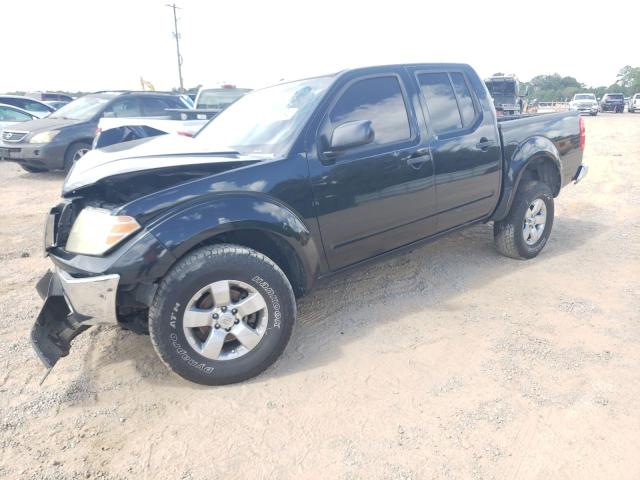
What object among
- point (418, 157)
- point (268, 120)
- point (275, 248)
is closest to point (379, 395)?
point (275, 248)

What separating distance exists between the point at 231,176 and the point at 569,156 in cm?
384

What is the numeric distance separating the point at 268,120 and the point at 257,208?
952 millimetres

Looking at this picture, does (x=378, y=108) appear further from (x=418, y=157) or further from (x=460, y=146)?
(x=460, y=146)

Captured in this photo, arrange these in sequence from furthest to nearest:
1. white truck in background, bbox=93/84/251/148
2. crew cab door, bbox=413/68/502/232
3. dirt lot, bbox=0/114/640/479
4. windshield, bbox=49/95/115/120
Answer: windshield, bbox=49/95/115/120 < white truck in background, bbox=93/84/251/148 < crew cab door, bbox=413/68/502/232 < dirt lot, bbox=0/114/640/479

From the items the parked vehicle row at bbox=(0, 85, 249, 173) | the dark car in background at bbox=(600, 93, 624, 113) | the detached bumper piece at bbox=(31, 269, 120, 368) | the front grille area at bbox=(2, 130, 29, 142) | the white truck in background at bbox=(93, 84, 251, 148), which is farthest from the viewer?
the dark car in background at bbox=(600, 93, 624, 113)

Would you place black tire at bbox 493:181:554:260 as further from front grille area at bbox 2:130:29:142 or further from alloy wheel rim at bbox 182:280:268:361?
front grille area at bbox 2:130:29:142

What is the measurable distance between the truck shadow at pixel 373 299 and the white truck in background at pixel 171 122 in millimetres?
1779

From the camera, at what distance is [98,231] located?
2432 millimetres

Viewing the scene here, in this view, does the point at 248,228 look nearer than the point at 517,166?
Yes

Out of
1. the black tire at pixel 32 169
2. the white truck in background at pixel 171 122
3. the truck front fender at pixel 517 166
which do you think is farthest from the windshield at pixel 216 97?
the truck front fender at pixel 517 166

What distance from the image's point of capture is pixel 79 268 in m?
2.42

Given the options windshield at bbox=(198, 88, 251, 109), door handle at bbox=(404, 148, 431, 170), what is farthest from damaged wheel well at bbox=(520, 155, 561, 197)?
windshield at bbox=(198, 88, 251, 109)

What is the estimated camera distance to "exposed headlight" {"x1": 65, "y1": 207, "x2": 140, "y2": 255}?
2379 millimetres

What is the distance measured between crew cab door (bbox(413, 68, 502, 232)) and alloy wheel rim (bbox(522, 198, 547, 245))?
1.74 feet
